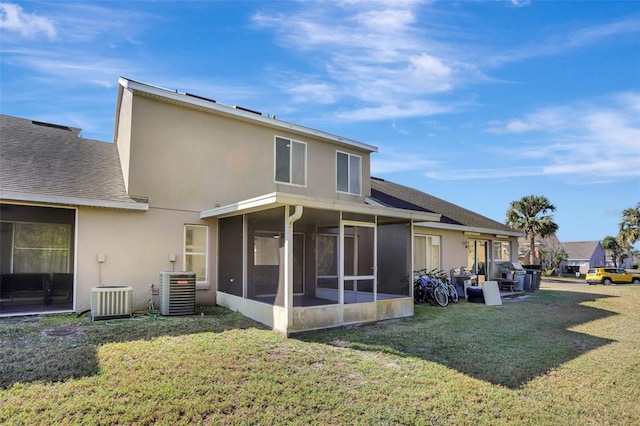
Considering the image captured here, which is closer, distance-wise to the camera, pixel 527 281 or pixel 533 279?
pixel 527 281

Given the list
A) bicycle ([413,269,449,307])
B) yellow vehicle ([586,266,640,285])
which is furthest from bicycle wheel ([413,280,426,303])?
yellow vehicle ([586,266,640,285])

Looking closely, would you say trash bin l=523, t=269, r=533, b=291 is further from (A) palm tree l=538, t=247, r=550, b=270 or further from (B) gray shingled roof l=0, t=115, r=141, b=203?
(A) palm tree l=538, t=247, r=550, b=270

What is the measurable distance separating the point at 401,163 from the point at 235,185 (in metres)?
9.69

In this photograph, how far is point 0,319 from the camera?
7.66m

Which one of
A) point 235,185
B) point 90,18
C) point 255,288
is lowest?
point 255,288

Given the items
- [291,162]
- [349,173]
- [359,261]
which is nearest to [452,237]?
[349,173]

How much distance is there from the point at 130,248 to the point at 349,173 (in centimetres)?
730

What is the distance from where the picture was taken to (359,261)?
861cm

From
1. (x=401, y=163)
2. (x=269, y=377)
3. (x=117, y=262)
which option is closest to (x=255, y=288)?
(x=117, y=262)

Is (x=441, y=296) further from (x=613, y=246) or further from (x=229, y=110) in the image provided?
(x=613, y=246)

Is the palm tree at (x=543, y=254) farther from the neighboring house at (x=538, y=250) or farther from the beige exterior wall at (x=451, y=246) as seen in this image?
the beige exterior wall at (x=451, y=246)

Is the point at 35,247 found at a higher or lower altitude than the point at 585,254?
higher

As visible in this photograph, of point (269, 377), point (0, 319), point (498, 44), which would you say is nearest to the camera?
point (269, 377)

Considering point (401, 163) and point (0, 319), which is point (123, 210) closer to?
point (0, 319)
